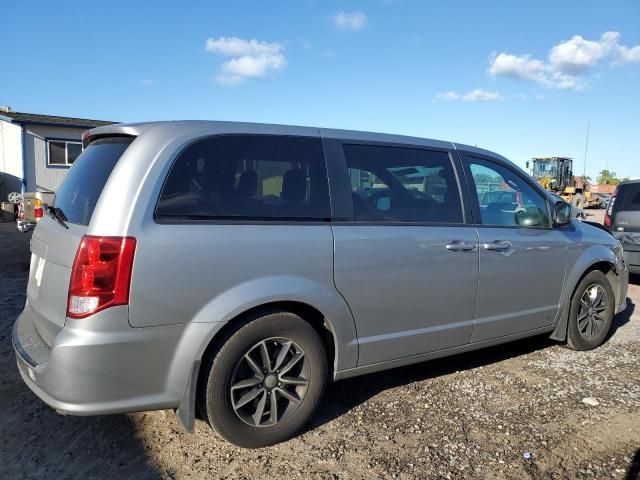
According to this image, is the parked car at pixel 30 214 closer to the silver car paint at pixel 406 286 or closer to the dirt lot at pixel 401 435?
the dirt lot at pixel 401 435

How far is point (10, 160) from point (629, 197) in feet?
67.8

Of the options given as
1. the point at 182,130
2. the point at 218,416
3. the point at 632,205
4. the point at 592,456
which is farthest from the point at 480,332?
the point at 632,205

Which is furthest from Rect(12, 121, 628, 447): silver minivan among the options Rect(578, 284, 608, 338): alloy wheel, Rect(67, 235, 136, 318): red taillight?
Rect(578, 284, 608, 338): alloy wheel

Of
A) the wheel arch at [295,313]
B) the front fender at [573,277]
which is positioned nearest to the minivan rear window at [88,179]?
the wheel arch at [295,313]

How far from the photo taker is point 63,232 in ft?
9.07

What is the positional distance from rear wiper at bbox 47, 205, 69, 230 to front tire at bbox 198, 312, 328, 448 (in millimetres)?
1144

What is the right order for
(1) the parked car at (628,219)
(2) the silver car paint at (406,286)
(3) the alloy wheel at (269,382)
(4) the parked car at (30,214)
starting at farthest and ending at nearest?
(1) the parked car at (628,219) → (4) the parked car at (30,214) → (2) the silver car paint at (406,286) → (3) the alloy wheel at (269,382)

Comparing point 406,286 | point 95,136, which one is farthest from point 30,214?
point 406,286

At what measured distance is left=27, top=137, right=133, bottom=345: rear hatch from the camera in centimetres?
262

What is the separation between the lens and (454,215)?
3.73m

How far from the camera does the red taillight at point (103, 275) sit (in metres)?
2.46

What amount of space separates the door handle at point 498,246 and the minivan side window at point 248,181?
1354 millimetres

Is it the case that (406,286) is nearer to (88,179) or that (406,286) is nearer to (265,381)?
(265,381)

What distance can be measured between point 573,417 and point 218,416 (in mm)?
2359
